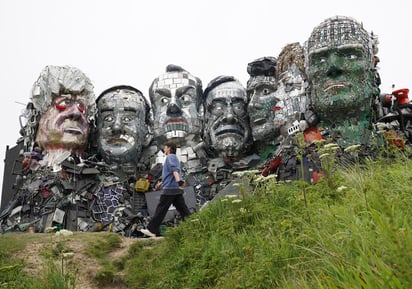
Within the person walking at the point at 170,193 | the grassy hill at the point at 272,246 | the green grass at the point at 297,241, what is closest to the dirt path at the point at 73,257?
the grassy hill at the point at 272,246

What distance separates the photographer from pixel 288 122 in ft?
32.6

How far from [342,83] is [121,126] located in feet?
14.1

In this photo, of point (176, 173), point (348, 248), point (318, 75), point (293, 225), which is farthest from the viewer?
point (318, 75)

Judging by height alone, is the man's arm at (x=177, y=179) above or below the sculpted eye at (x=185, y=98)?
below

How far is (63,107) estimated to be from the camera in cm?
1063

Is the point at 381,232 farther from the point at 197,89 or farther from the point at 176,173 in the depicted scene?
the point at 197,89

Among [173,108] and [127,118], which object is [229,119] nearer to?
[173,108]

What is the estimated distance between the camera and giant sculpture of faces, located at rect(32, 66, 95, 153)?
10.5 m

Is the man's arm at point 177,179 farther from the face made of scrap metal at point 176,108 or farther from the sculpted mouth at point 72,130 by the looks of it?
the sculpted mouth at point 72,130

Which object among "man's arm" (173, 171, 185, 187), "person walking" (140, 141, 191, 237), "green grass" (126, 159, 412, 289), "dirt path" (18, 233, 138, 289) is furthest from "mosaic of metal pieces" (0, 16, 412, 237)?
"green grass" (126, 159, 412, 289)

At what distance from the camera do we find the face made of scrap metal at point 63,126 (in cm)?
1048

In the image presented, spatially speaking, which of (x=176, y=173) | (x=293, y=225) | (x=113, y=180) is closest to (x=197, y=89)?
(x=113, y=180)

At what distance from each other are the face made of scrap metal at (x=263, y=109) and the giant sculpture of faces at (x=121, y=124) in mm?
2226

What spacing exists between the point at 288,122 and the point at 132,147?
3.05 metres
